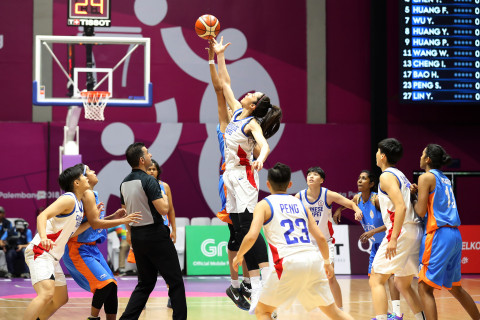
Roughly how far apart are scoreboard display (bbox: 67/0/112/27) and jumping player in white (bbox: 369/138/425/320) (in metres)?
6.83

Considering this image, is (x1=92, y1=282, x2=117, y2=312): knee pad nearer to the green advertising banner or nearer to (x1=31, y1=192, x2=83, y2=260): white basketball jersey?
(x1=31, y1=192, x2=83, y2=260): white basketball jersey

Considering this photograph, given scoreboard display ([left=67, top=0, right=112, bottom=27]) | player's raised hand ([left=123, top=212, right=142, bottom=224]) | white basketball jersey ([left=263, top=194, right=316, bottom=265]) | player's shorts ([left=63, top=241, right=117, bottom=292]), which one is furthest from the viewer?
scoreboard display ([left=67, top=0, right=112, bottom=27])

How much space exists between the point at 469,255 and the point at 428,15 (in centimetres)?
510

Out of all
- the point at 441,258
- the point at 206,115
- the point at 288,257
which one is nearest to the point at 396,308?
the point at 441,258

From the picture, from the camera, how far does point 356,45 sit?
54.6 ft

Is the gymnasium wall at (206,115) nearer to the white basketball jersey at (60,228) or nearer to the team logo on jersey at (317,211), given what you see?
the team logo on jersey at (317,211)

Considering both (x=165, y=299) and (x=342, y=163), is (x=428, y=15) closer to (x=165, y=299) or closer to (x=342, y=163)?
(x=342, y=163)

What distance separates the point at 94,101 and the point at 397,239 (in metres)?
7.27

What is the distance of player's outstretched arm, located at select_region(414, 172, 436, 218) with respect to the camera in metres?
6.77

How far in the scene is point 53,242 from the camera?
6.55 m

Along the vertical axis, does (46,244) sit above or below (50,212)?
below

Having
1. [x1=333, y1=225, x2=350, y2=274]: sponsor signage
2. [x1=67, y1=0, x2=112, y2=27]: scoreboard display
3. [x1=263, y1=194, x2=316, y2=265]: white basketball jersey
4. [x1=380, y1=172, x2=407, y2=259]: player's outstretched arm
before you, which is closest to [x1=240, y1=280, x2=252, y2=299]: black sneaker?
[x1=380, y1=172, x2=407, y2=259]: player's outstretched arm

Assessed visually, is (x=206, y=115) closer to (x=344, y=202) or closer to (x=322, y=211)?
(x=322, y=211)

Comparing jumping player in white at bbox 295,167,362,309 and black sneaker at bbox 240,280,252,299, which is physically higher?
jumping player in white at bbox 295,167,362,309
